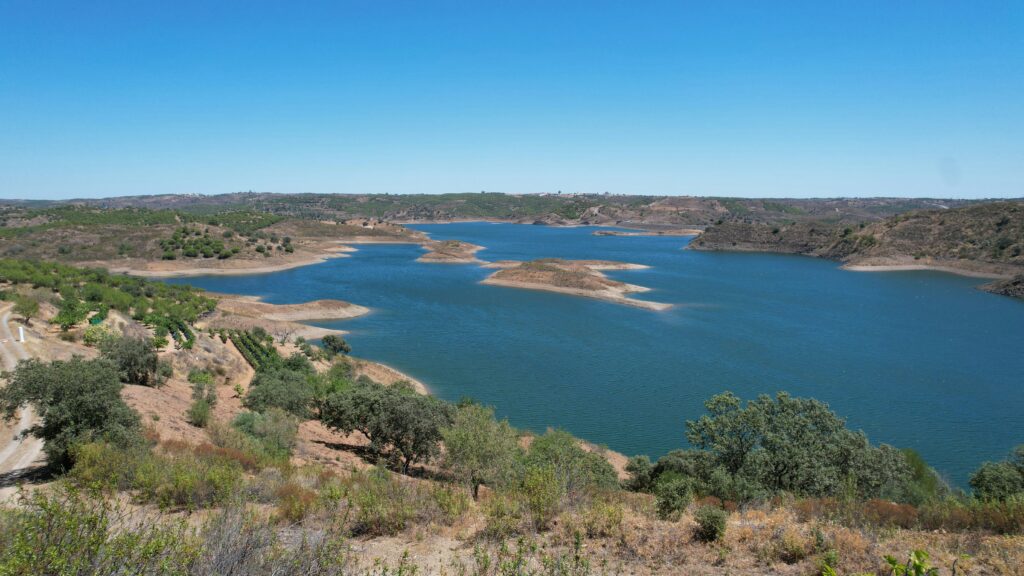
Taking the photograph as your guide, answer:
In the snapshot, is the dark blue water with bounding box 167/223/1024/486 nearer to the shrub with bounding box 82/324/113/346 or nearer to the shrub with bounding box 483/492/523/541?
the shrub with bounding box 82/324/113/346

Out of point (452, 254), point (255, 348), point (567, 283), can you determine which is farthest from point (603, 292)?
point (452, 254)

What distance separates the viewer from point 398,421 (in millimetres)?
20656

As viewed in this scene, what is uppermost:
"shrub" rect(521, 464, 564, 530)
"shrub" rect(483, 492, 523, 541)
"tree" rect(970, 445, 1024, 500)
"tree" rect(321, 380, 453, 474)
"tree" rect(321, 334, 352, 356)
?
"shrub" rect(521, 464, 564, 530)

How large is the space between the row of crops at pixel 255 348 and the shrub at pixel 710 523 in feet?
98.5

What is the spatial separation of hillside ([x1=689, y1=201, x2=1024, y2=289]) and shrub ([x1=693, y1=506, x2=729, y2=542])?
Answer: 4503 inches

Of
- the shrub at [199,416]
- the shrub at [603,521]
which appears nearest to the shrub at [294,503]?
the shrub at [603,521]

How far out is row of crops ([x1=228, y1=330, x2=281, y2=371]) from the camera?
115 feet

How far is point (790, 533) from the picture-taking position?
8.88 meters

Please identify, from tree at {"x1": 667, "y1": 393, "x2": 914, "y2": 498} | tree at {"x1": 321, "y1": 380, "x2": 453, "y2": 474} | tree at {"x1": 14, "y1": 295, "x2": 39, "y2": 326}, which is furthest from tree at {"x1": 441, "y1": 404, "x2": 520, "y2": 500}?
tree at {"x1": 14, "y1": 295, "x2": 39, "y2": 326}

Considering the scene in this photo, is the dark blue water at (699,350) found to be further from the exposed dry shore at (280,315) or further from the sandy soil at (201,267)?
the sandy soil at (201,267)

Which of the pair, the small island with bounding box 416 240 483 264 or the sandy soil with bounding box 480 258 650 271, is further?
the small island with bounding box 416 240 483 264

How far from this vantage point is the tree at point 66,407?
511 inches

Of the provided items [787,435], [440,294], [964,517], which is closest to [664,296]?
[440,294]

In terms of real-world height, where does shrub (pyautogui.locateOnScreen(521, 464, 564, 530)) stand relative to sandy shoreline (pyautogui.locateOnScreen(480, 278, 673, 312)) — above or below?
above
